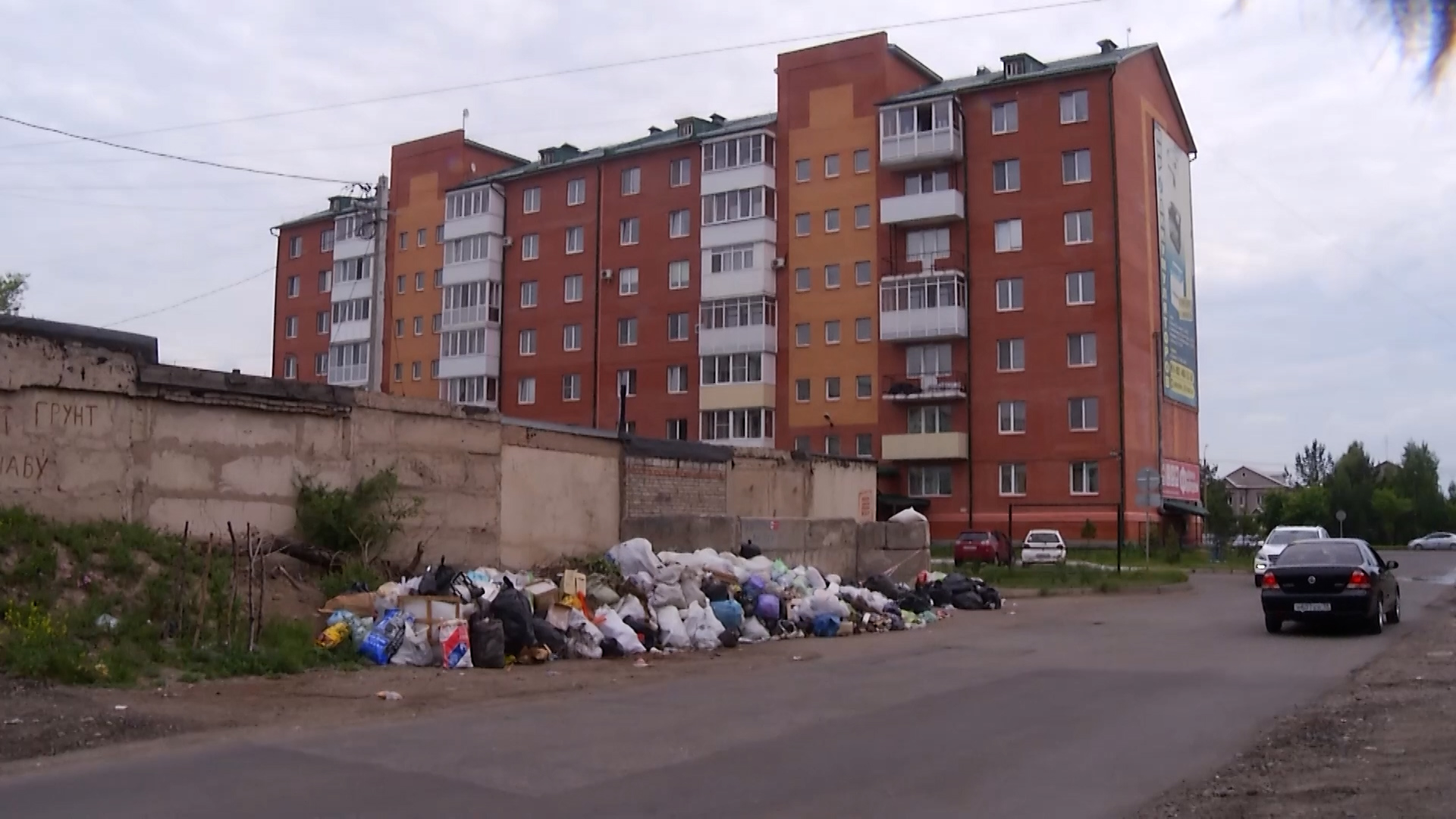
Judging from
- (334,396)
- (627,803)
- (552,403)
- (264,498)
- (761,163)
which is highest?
(761,163)

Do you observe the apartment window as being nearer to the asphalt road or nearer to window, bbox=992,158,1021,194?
window, bbox=992,158,1021,194

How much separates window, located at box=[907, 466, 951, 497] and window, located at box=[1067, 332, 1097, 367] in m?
7.74

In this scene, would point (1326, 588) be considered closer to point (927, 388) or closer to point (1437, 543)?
point (927, 388)

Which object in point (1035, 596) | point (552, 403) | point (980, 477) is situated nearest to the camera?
point (1035, 596)

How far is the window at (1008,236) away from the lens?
56125 mm

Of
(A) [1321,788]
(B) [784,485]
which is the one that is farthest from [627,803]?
(B) [784,485]

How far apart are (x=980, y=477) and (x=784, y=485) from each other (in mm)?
29114

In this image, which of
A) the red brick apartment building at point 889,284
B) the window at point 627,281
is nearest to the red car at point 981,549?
the red brick apartment building at point 889,284

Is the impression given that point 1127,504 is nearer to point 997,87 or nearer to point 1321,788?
point 997,87

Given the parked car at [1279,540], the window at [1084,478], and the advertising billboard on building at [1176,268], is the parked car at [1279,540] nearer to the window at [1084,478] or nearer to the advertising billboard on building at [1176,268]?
the window at [1084,478]

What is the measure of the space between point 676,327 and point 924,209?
1533 cm

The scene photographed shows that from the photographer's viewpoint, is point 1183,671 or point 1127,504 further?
point 1127,504

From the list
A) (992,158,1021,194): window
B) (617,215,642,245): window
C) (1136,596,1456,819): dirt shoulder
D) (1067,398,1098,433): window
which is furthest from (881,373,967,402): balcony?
(1136,596,1456,819): dirt shoulder

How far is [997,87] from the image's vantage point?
5662 cm
